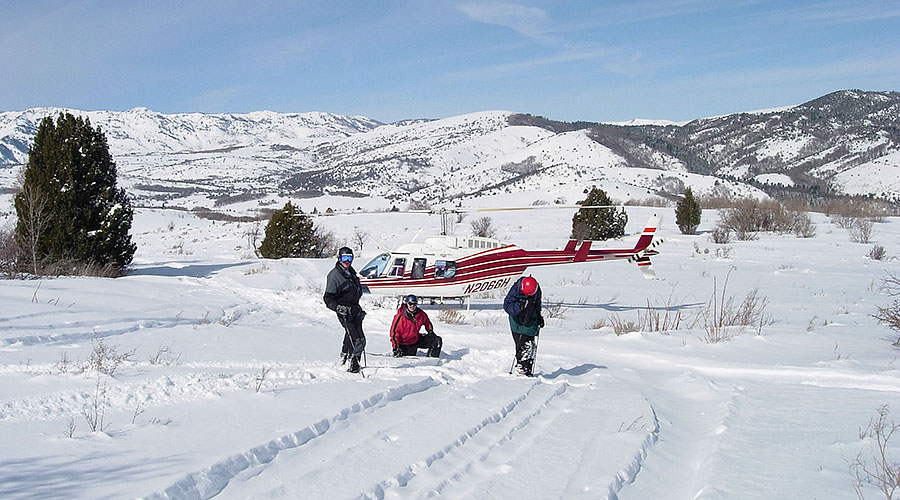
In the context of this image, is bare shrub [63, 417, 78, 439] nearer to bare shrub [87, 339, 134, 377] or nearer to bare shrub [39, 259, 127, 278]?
bare shrub [87, 339, 134, 377]

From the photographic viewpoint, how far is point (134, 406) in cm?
586

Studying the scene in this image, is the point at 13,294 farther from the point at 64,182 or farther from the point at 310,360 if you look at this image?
the point at 64,182

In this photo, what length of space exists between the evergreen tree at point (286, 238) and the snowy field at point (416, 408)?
644 inches

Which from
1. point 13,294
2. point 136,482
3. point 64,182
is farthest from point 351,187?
point 136,482

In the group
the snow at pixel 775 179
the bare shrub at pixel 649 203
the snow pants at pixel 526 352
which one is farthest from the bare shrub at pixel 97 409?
the snow at pixel 775 179

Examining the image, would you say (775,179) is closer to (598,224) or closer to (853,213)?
(853,213)

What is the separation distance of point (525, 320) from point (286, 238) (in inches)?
970

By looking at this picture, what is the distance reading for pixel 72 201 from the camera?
21641 millimetres

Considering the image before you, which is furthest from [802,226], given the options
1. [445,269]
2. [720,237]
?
[445,269]

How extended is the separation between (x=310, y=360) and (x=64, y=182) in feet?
55.5

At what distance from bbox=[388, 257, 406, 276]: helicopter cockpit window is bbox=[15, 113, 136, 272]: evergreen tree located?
35.5 feet

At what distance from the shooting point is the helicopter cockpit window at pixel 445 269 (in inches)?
682

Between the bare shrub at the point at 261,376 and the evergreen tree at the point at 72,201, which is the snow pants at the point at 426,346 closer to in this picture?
the bare shrub at the point at 261,376

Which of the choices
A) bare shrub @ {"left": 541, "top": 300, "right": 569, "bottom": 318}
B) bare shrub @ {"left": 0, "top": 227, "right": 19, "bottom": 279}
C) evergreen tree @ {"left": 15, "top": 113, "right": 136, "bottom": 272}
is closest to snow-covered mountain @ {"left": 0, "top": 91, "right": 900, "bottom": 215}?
evergreen tree @ {"left": 15, "top": 113, "right": 136, "bottom": 272}
